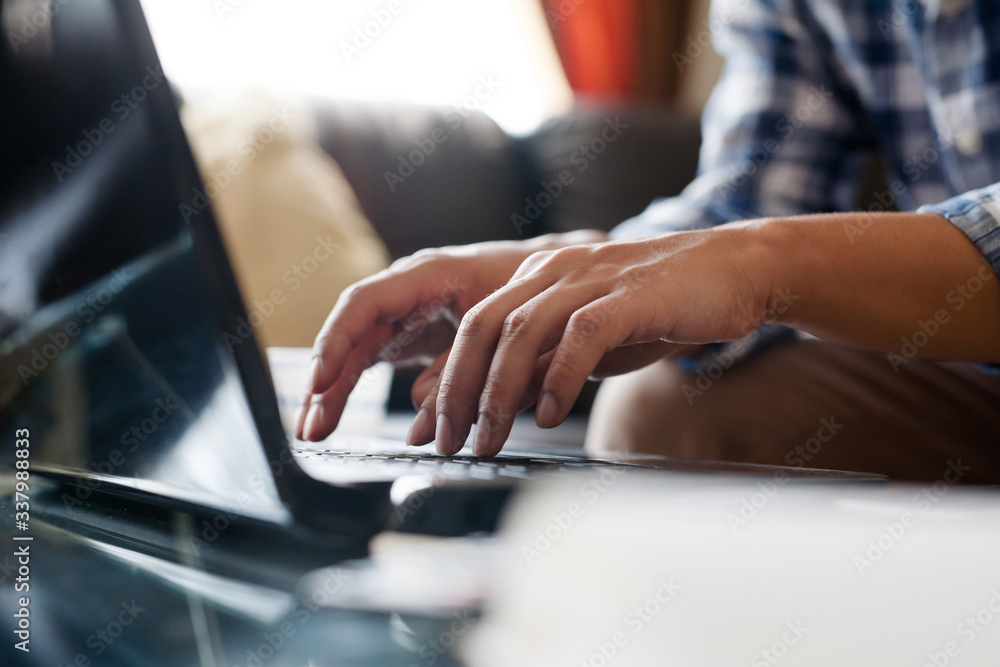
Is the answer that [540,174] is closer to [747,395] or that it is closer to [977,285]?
[747,395]

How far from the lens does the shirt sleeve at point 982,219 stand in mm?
432

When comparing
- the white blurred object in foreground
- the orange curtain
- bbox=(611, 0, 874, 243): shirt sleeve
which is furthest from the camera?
the orange curtain

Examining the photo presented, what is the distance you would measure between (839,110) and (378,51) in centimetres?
132

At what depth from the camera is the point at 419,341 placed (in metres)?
0.59

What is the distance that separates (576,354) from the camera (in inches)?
14.1

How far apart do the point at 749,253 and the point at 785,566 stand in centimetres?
28

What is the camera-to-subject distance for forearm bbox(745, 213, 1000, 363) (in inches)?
16.9

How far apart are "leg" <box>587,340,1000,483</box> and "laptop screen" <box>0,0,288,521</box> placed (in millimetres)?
508

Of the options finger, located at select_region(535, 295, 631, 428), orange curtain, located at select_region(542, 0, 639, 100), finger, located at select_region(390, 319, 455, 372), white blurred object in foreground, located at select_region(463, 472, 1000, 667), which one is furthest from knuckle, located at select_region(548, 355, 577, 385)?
orange curtain, located at select_region(542, 0, 639, 100)

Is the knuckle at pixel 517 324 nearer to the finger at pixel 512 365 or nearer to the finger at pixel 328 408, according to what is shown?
the finger at pixel 512 365

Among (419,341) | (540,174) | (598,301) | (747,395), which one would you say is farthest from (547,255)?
(540,174)

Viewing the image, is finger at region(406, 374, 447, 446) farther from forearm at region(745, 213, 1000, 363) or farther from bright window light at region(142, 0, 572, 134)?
bright window light at region(142, 0, 572, 134)

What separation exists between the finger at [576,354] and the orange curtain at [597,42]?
1.97 m

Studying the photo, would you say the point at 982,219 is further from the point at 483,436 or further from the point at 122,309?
the point at 122,309
